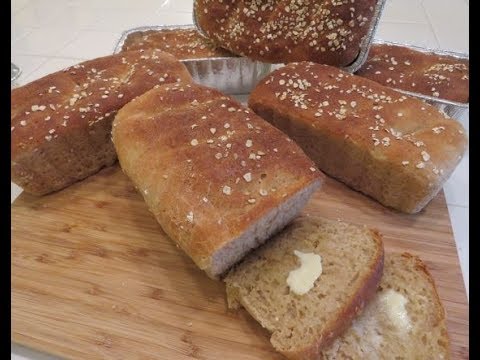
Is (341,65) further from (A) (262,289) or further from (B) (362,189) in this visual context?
(A) (262,289)

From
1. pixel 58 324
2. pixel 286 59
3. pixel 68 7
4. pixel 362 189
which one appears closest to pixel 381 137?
pixel 362 189

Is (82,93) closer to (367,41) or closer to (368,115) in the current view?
(368,115)

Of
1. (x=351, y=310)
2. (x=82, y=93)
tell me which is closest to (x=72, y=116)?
(x=82, y=93)

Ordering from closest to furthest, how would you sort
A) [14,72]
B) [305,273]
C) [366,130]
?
[305,273] < [366,130] < [14,72]

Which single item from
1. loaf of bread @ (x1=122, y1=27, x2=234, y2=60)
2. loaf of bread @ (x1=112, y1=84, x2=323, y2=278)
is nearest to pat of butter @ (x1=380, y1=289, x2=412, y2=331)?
loaf of bread @ (x1=112, y1=84, x2=323, y2=278)

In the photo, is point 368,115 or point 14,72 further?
point 14,72
